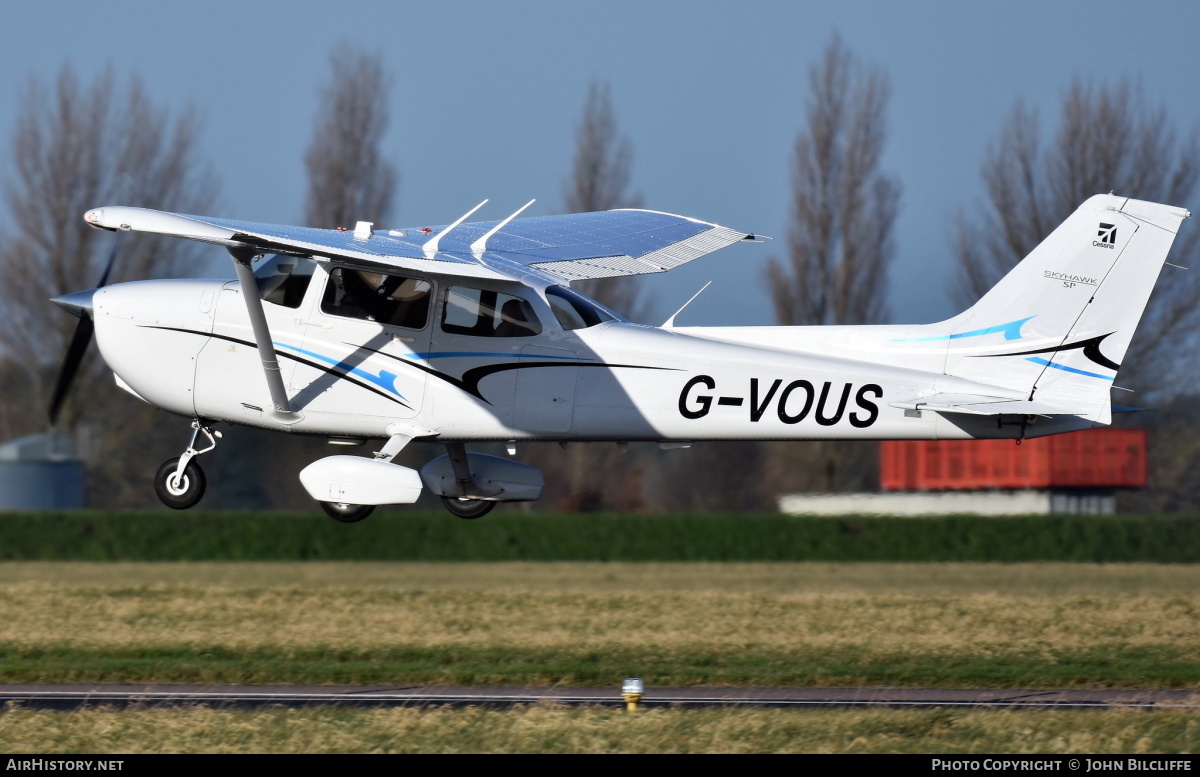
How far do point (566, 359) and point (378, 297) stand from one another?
176 cm

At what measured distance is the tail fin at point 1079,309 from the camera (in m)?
12.1

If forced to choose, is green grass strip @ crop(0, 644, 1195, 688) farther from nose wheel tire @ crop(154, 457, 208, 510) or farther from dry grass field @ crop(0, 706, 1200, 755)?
nose wheel tire @ crop(154, 457, 208, 510)

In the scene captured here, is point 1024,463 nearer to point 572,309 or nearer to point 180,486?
point 572,309

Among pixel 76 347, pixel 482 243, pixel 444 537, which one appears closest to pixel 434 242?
pixel 482 243

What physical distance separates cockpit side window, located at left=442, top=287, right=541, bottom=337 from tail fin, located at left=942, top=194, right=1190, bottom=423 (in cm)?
379

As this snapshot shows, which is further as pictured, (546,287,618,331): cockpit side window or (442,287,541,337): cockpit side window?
(546,287,618,331): cockpit side window

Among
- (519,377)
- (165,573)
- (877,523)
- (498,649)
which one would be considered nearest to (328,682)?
(498,649)

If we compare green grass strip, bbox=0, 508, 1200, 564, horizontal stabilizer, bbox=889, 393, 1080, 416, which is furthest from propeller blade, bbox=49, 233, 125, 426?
green grass strip, bbox=0, 508, 1200, 564

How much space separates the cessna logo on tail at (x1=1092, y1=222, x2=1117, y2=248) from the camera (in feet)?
40.0

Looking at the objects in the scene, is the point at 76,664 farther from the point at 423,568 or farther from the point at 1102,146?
the point at 1102,146

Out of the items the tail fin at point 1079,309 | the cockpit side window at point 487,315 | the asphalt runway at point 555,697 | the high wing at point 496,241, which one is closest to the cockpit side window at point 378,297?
the cockpit side window at point 487,315

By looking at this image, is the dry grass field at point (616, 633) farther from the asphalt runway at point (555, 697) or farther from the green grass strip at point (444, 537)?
the green grass strip at point (444, 537)

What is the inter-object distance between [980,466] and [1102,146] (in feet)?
39.2
